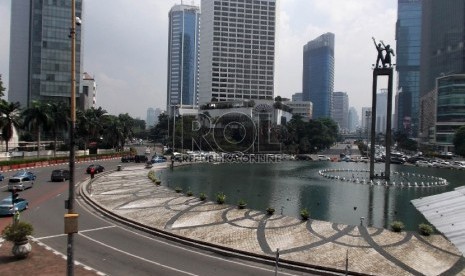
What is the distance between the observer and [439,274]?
20.5m

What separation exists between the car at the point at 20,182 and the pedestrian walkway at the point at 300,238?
10655 mm

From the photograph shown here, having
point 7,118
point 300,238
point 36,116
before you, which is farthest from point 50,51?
point 300,238

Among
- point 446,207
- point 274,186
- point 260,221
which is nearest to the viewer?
point 260,221

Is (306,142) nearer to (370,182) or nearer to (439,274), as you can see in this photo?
(370,182)

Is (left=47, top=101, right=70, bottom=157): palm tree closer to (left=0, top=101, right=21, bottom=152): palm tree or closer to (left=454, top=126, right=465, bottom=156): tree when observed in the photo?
(left=0, top=101, right=21, bottom=152): palm tree

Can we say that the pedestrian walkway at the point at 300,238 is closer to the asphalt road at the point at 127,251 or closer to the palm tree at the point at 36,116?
the asphalt road at the point at 127,251

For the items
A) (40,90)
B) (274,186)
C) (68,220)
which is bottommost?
(274,186)

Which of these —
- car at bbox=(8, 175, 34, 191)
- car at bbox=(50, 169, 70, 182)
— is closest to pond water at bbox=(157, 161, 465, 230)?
car at bbox=(50, 169, 70, 182)

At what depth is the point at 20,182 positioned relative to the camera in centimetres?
4597

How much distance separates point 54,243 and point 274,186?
40400 millimetres

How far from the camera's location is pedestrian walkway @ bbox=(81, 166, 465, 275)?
862 inches

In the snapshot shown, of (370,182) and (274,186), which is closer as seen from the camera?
(274,186)

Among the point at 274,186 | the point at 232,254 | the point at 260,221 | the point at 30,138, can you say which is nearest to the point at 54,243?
the point at 232,254

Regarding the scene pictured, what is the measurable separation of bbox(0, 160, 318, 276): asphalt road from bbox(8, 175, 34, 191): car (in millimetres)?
12807
